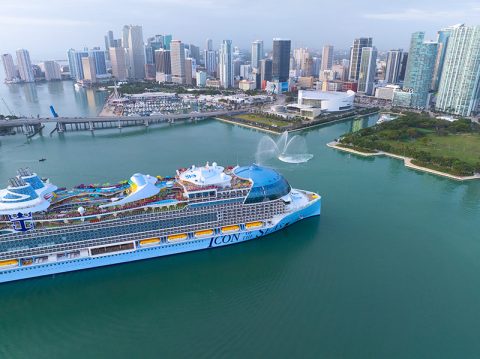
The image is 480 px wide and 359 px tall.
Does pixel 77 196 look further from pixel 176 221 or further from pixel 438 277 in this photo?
pixel 438 277

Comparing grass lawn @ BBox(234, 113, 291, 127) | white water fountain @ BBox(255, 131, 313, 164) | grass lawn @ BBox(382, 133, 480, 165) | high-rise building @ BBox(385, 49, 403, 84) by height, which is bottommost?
white water fountain @ BBox(255, 131, 313, 164)

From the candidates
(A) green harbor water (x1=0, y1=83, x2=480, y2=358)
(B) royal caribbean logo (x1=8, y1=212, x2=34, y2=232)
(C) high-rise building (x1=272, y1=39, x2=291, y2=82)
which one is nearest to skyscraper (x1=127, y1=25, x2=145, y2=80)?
(C) high-rise building (x1=272, y1=39, x2=291, y2=82)

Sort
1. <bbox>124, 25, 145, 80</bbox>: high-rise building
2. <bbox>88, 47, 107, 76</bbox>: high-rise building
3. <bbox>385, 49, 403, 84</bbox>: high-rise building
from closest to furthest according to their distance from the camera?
<bbox>385, 49, 403, 84</bbox>: high-rise building
<bbox>88, 47, 107, 76</bbox>: high-rise building
<bbox>124, 25, 145, 80</bbox>: high-rise building

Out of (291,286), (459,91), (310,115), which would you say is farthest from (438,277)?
(459,91)

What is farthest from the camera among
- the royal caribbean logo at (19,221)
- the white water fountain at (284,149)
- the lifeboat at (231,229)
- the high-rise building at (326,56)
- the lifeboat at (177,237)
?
the high-rise building at (326,56)

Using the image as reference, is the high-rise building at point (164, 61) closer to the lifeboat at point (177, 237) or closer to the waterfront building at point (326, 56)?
the waterfront building at point (326, 56)

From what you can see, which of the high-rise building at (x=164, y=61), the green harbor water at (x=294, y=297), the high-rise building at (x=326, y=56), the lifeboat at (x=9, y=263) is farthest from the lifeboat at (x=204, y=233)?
the high-rise building at (x=326, y=56)

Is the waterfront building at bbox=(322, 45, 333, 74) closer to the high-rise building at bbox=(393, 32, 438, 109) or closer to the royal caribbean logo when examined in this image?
the high-rise building at bbox=(393, 32, 438, 109)
